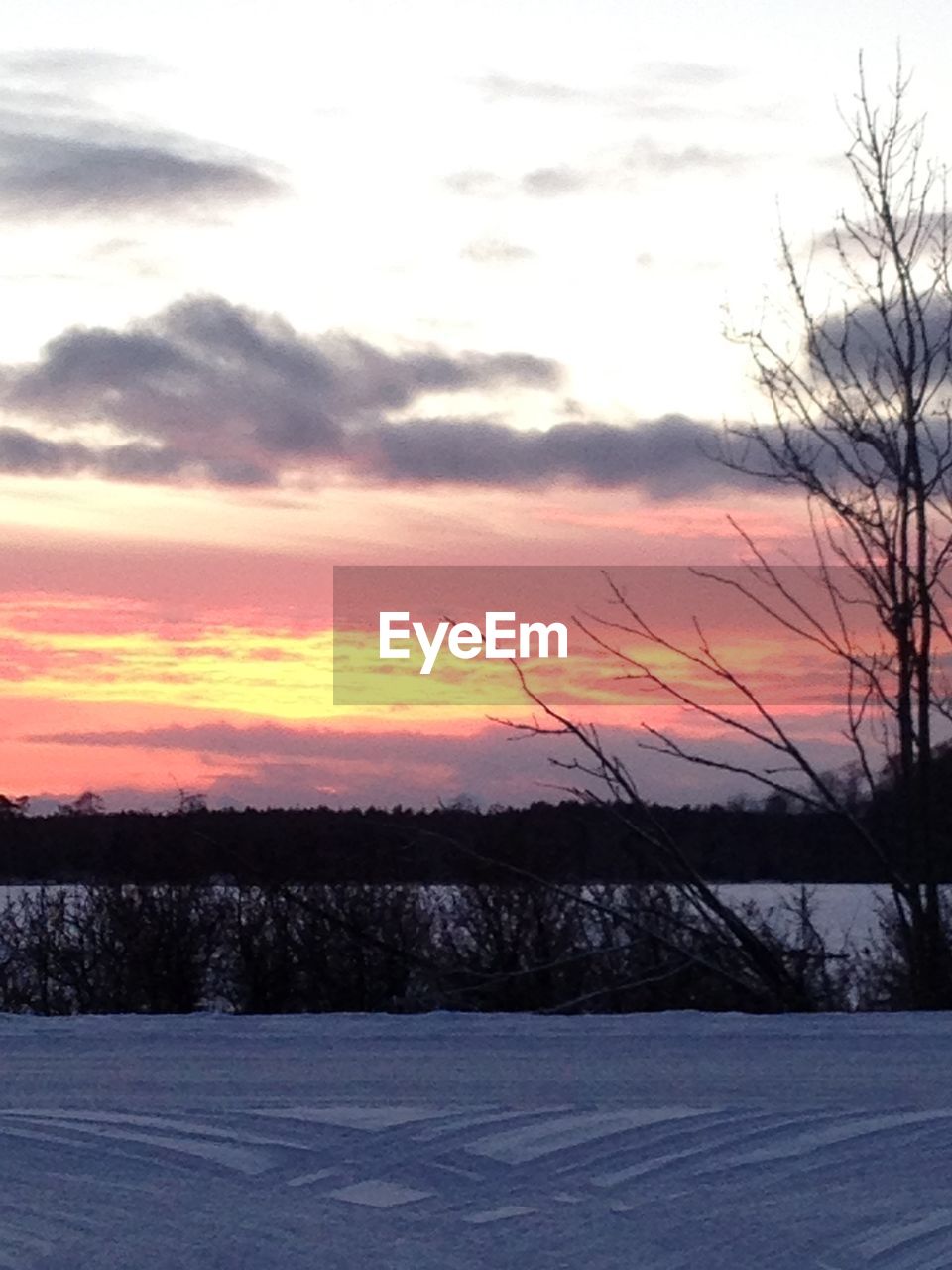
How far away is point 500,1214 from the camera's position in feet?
19.6

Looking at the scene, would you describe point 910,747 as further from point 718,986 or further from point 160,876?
point 160,876

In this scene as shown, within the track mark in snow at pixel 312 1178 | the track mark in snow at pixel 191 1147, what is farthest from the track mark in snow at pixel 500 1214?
the track mark in snow at pixel 191 1147

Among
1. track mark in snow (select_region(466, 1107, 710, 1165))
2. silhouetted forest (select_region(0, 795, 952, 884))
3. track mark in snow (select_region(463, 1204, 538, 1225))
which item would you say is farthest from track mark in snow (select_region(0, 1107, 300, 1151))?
silhouetted forest (select_region(0, 795, 952, 884))

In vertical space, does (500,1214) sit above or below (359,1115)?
below

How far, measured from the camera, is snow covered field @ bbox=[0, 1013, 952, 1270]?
567cm

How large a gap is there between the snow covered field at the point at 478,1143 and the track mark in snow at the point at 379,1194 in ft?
0.04

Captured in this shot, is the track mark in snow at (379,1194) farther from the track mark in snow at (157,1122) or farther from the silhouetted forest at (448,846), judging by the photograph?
the silhouetted forest at (448,846)

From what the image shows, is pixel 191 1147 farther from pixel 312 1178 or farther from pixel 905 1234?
pixel 905 1234

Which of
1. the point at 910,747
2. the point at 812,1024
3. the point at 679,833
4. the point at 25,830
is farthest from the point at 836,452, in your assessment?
the point at 25,830

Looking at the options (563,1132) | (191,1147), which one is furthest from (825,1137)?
(191,1147)

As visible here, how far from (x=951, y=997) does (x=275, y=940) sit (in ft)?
31.0

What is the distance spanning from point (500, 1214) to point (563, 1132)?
1091mm

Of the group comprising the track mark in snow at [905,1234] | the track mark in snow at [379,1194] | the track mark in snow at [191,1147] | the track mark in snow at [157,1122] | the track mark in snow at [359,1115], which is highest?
the track mark in snow at [359,1115]

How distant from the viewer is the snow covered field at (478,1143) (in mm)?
5672
